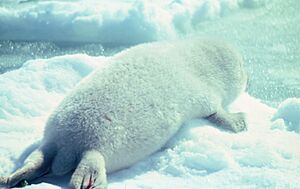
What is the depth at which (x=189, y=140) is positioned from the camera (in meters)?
3.24

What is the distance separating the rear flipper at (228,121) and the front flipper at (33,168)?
1153mm

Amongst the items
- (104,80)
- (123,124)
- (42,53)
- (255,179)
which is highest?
(42,53)

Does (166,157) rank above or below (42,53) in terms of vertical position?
below

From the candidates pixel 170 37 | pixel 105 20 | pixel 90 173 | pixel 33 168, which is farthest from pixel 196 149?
pixel 105 20

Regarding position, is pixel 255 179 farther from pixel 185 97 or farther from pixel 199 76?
pixel 199 76

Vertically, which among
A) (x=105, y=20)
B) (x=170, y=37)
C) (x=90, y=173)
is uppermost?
(x=105, y=20)

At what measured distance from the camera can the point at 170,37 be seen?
20.7 ft

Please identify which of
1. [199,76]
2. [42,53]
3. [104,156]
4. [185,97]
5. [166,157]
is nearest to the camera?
[104,156]

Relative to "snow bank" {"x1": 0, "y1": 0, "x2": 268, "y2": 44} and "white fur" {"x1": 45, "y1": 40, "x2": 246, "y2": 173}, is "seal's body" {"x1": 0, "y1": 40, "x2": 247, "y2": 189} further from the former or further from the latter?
"snow bank" {"x1": 0, "y1": 0, "x2": 268, "y2": 44}

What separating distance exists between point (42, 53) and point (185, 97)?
108 inches

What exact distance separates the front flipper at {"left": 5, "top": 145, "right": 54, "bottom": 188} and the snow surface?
0.10m

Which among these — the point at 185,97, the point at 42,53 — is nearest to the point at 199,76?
the point at 185,97

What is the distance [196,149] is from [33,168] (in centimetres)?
88

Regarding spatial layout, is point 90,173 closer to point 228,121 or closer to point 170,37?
point 228,121
